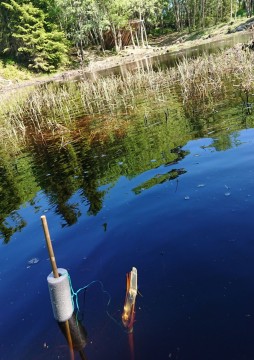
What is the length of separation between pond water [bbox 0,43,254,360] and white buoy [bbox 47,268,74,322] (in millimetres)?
542

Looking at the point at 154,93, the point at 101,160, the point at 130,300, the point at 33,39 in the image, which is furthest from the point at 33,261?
the point at 33,39

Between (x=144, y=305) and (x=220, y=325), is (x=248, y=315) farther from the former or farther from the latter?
(x=144, y=305)

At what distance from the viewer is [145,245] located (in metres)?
6.14

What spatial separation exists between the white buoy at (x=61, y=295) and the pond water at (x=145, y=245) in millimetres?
542

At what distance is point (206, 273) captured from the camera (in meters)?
5.04

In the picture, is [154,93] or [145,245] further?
[154,93]

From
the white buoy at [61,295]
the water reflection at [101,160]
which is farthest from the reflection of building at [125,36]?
the white buoy at [61,295]

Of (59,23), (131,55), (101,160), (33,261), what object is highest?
(59,23)

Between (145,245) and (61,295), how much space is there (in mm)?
2478

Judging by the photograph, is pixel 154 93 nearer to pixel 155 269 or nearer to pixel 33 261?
pixel 33 261

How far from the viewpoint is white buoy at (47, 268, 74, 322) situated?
151 inches

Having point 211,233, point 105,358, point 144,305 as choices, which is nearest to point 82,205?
point 211,233

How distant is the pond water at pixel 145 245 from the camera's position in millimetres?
4219

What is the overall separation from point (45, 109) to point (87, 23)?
2040 inches
